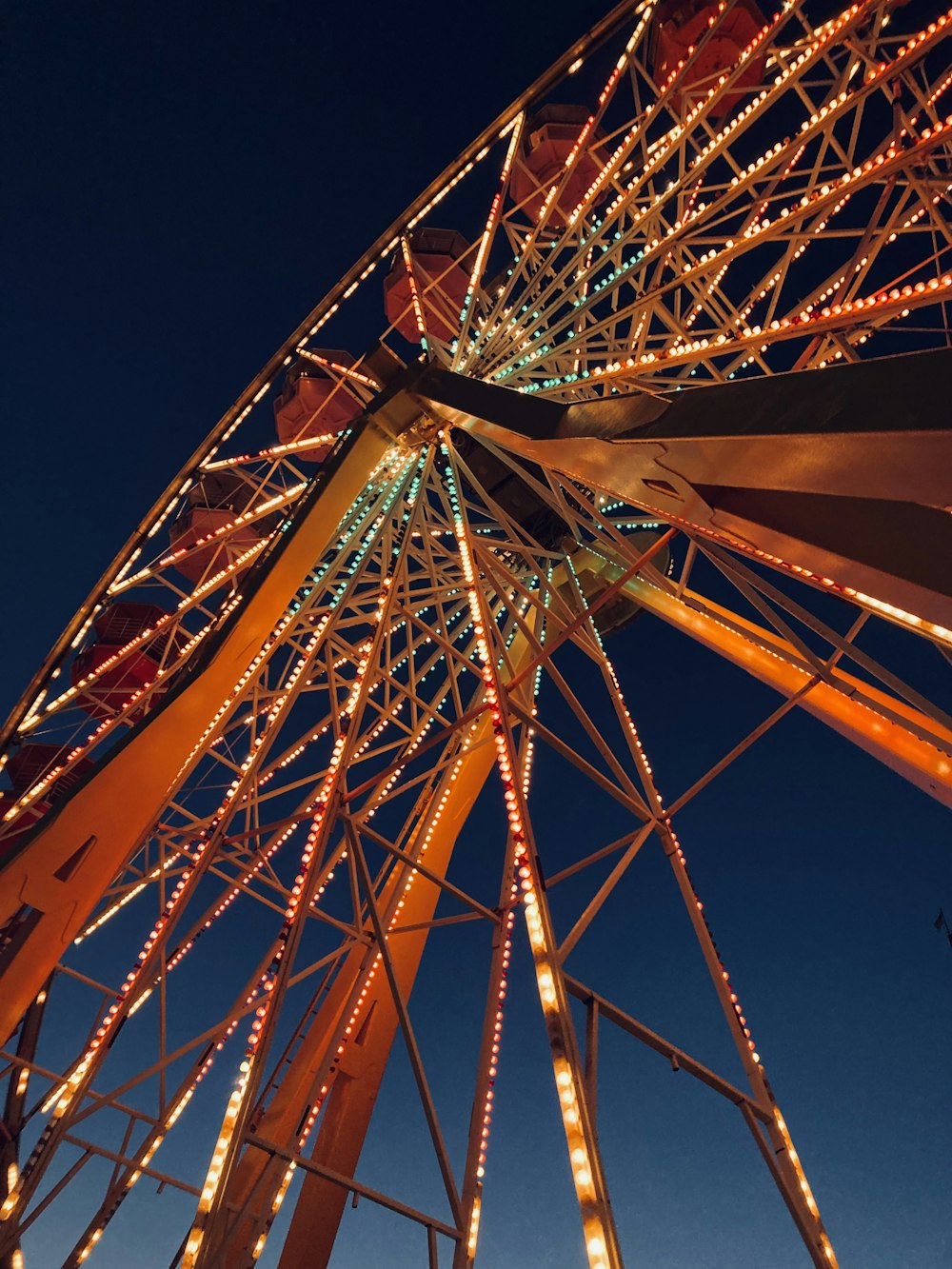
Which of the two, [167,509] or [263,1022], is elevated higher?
[167,509]

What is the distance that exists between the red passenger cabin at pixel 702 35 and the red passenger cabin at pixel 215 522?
715 cm

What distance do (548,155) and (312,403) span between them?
4162 mm

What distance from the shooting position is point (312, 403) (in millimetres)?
11727

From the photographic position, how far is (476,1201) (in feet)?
13.9

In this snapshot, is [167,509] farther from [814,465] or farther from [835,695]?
[814,465]

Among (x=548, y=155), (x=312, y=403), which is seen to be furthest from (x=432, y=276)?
(x=312, y=403)

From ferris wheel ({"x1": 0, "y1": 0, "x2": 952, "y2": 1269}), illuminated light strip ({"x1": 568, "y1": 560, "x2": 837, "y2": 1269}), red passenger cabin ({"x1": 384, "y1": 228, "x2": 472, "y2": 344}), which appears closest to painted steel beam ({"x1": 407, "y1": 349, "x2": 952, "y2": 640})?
ferris wheel ({"x1": 0, "y1": 0, "x2": 952, "y2": 1269})

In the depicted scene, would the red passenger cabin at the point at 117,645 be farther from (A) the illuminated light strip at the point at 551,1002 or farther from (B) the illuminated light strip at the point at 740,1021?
(B) the illuminated light strip at the point at 740,1021

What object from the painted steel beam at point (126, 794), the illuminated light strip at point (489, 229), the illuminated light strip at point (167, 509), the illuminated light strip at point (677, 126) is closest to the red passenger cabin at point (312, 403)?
the illuminated light strip at point (167, 509)

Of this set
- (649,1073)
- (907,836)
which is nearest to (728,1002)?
(649,1073)

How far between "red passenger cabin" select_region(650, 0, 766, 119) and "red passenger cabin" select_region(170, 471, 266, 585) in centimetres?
715

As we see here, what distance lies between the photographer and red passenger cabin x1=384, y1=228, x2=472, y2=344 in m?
10.8

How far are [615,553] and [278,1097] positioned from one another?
5.59 metres

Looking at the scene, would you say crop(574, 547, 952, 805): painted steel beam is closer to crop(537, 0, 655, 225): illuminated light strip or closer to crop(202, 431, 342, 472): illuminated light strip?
crop(537, 0, 655, 225): illuminated light strip
